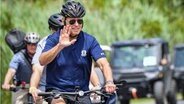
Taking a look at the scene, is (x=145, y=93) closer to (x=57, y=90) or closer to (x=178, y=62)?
(x=178, y=62)

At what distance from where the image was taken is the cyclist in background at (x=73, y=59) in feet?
32.4

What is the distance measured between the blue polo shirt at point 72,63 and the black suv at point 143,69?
48.2 ft

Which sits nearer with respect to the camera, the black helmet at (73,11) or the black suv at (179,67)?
the black helmet at (73,11)

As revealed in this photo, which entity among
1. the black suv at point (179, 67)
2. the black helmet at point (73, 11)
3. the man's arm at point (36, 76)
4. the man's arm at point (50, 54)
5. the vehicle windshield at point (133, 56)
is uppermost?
the black helmet at point (73, 11)

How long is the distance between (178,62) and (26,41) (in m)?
16.0

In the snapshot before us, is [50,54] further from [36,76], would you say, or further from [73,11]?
[36,76]

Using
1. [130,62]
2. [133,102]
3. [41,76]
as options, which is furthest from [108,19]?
[41,76]

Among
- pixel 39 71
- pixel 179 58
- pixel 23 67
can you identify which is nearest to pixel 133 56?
pixel 179 58

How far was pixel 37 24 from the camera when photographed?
23.6 meters

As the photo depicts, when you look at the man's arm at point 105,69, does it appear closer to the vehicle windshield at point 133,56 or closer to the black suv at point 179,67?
the vehicle windshield at point 133,56

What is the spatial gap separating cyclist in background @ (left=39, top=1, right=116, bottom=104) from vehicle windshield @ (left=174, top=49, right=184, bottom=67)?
1946 centimetres

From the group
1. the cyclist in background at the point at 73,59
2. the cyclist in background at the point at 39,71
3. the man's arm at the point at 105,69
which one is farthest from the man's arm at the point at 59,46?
the cyclist in background at the point at 39,71

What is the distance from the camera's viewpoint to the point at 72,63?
999cm

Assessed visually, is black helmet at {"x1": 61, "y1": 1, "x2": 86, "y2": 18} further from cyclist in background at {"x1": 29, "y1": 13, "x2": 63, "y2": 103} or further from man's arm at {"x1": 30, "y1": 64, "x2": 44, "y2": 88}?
man's arm at {"x1": 30, "y1": 64, "x2": 44, "y2": 88}
